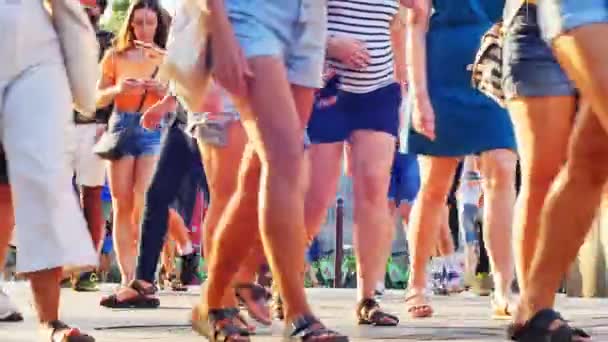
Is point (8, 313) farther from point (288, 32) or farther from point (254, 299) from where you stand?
point (288, 32)

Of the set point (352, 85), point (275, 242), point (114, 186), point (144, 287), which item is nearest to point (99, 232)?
point (114, 186)

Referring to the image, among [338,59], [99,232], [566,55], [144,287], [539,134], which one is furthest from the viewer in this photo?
[99,232]

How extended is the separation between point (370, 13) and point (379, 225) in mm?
889

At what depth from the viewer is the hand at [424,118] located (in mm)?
5363

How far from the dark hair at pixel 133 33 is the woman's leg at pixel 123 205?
2.20 feet

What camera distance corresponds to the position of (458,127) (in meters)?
5.64

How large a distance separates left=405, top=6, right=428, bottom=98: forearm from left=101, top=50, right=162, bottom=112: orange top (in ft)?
7.22

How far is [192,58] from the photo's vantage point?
12.0ft

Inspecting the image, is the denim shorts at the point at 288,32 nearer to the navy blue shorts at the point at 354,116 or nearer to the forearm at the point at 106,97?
the navy blue shorts at the point at 354,116

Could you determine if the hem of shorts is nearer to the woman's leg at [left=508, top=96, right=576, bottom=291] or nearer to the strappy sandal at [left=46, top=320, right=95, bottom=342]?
the woman's leg at [left=508, top=96, right=576, bottom=291]

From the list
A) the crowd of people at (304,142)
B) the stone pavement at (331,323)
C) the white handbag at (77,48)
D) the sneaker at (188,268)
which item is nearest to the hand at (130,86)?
the crowd of people at (304,142)

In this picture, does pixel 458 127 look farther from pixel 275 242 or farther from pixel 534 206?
pixel 275 242

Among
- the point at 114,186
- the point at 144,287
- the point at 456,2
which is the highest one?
the point at 456,2

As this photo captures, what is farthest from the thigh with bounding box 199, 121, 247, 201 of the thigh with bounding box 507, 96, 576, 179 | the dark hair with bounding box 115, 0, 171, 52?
the dark hair with bounding box 115, 0, 171, 52
